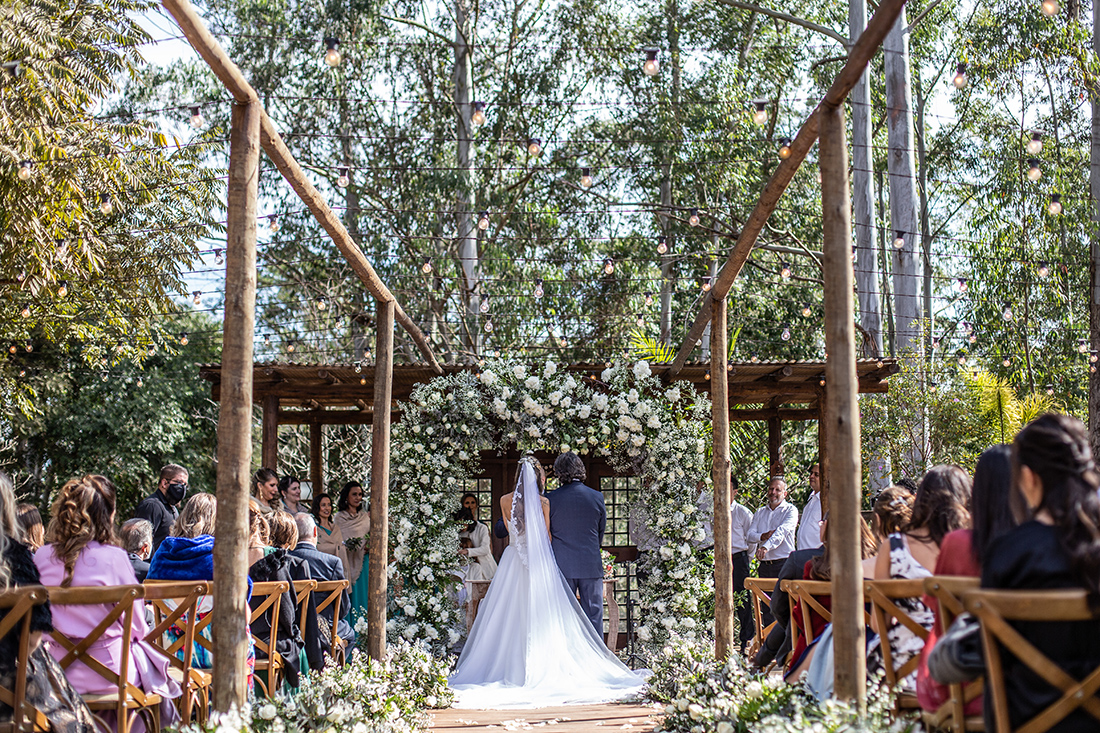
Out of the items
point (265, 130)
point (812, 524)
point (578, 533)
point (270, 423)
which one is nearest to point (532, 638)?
point (578, 533)

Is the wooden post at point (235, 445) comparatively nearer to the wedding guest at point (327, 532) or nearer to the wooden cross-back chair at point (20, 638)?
the wooden cross-back chair at point (20, 638)

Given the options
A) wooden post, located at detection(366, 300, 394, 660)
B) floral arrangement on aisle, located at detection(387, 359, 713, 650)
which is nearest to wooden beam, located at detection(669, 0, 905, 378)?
floral arrangement on aisle, located at detection(387, 359, 713, 650)

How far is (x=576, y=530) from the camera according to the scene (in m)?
8.26

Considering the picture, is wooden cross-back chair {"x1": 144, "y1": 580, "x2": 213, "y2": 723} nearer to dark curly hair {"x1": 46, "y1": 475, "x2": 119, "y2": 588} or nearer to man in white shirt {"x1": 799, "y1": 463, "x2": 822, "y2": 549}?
dark curly hair {"x1": 46, "y1": 475, "x2": 119, "y2": 588}

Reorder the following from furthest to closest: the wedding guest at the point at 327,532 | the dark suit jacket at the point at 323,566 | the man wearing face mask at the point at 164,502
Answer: the wedding guest at the point at 327,532
the man wearing face mask at the point at 164,502
the dark suit jacket at the point at 323,566

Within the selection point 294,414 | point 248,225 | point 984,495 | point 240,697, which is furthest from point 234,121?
point 294,414

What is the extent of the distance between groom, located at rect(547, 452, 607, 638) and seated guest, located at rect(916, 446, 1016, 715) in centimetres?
508

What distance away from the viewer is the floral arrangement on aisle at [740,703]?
10.1ft

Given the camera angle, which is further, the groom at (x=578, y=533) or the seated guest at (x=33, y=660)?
the groom at (x=578, y=533)

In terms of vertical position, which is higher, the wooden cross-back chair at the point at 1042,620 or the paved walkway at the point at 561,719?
the wooden cross-back chair at the point at 1042,620

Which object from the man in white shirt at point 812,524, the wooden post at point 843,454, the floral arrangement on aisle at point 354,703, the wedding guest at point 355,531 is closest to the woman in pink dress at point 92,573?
the floral arrangement on aisle at point 354,703

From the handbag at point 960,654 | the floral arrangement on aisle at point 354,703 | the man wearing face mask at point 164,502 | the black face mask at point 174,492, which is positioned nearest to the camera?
the handbag at point 960,654

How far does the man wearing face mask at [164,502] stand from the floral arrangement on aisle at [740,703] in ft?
11.9

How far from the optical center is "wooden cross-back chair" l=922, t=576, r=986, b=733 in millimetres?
2791
